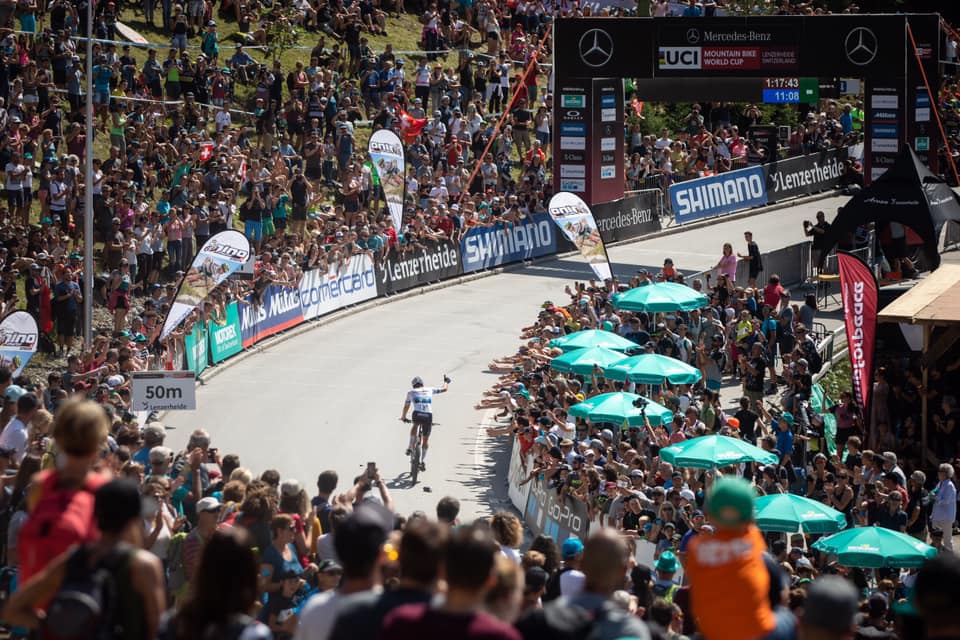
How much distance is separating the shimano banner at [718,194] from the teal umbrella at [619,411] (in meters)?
19.5

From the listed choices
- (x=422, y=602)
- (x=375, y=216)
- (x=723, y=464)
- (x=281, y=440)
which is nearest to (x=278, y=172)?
(x=375, y=216)

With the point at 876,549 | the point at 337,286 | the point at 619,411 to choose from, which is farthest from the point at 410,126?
the point at 876,549

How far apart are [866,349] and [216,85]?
2129cm

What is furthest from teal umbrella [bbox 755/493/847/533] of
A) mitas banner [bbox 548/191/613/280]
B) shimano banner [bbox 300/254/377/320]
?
shimano banner [bbox 300/254/377/320]

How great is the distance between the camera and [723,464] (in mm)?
17562

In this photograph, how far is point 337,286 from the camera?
31.0 metres

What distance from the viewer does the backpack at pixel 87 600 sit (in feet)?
20.6

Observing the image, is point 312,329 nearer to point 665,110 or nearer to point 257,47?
point 257,47

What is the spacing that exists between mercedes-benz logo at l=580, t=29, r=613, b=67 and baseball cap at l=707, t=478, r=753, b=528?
29595 millimetres

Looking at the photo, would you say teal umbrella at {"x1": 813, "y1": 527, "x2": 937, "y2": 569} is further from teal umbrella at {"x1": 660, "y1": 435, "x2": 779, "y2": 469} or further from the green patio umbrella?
the green patio umbrella

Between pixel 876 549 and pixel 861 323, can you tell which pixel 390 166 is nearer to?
pixel 861 323

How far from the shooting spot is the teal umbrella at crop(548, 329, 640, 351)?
23.9 metres

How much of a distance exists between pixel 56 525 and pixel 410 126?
102 feet

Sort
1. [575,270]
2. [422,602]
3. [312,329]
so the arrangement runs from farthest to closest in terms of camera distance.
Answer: [575,270], [312,329], [422,602]
